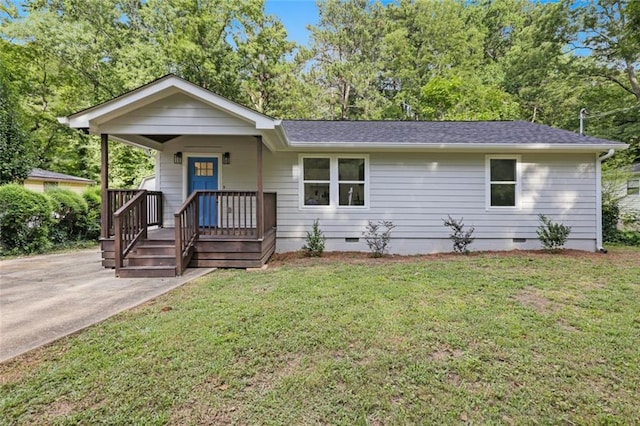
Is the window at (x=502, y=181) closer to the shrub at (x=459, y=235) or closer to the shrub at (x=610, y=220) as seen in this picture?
the shrub at (x=459, y=235)

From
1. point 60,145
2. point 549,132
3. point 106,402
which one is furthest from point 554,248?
point 60,145

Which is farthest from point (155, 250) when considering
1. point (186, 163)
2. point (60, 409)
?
point (60, 409)

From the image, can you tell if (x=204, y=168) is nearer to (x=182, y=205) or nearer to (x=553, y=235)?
(x=182, y=205)

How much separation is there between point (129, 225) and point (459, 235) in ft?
24.0

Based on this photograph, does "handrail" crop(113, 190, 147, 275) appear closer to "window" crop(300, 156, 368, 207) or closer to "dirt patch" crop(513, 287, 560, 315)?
"window" crop(300, 156, 368, 207)

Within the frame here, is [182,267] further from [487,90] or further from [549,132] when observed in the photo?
[487,90]

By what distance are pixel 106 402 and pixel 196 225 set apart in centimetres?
424

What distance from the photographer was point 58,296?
14.6ft

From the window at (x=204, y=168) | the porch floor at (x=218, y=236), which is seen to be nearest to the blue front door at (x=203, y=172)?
the window at (x=204, y=168)

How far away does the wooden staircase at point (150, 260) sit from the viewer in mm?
5531

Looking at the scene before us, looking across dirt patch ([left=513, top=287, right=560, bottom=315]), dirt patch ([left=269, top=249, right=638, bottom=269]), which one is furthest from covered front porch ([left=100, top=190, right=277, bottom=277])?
dirt patch ([left=513, top=287, right=560, bottom=315])

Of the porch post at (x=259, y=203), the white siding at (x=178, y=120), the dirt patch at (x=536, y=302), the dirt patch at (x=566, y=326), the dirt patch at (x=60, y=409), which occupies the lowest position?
the dirt patch at (x=60, y=409)

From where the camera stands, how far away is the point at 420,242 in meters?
8.23

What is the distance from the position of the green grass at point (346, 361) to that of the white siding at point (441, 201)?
3.57 m
